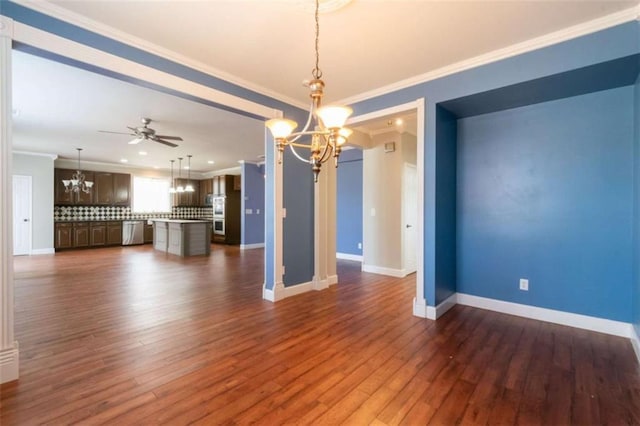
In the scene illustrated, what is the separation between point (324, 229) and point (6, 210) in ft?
10.9

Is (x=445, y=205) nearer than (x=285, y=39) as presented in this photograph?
No

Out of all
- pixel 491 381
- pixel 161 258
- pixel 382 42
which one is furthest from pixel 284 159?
pixel 161 258

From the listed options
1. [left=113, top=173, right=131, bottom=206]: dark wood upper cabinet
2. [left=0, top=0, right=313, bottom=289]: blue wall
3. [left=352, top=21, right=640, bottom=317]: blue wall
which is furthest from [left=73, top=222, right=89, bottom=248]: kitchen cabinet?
[left=352, top=21, right=640, bottom=317]: blue wall

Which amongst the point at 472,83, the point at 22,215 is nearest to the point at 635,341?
the point at 472,83

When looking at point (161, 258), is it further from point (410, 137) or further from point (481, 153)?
point (481, 153)

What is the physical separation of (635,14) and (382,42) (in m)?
1.87

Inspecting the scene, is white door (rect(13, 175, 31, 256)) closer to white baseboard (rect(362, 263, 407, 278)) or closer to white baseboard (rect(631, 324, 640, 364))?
white baseboard (rect(362, 263, 407, 278))

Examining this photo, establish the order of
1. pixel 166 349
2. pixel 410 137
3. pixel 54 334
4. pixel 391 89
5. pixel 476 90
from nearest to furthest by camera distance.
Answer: pixel 166 349
pixel 54 334
pixel 476 90
pixel 391 89
pixel 410 137

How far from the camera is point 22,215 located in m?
7.50

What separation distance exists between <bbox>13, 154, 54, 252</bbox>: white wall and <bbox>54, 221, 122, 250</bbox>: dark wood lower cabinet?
27 cm

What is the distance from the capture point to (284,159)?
391 cm

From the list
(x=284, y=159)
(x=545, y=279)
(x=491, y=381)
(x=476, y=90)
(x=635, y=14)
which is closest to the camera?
(x=491, y=381)

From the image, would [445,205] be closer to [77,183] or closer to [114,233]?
[77,183]

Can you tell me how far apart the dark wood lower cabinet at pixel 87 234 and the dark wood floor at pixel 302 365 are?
5.43 metres
